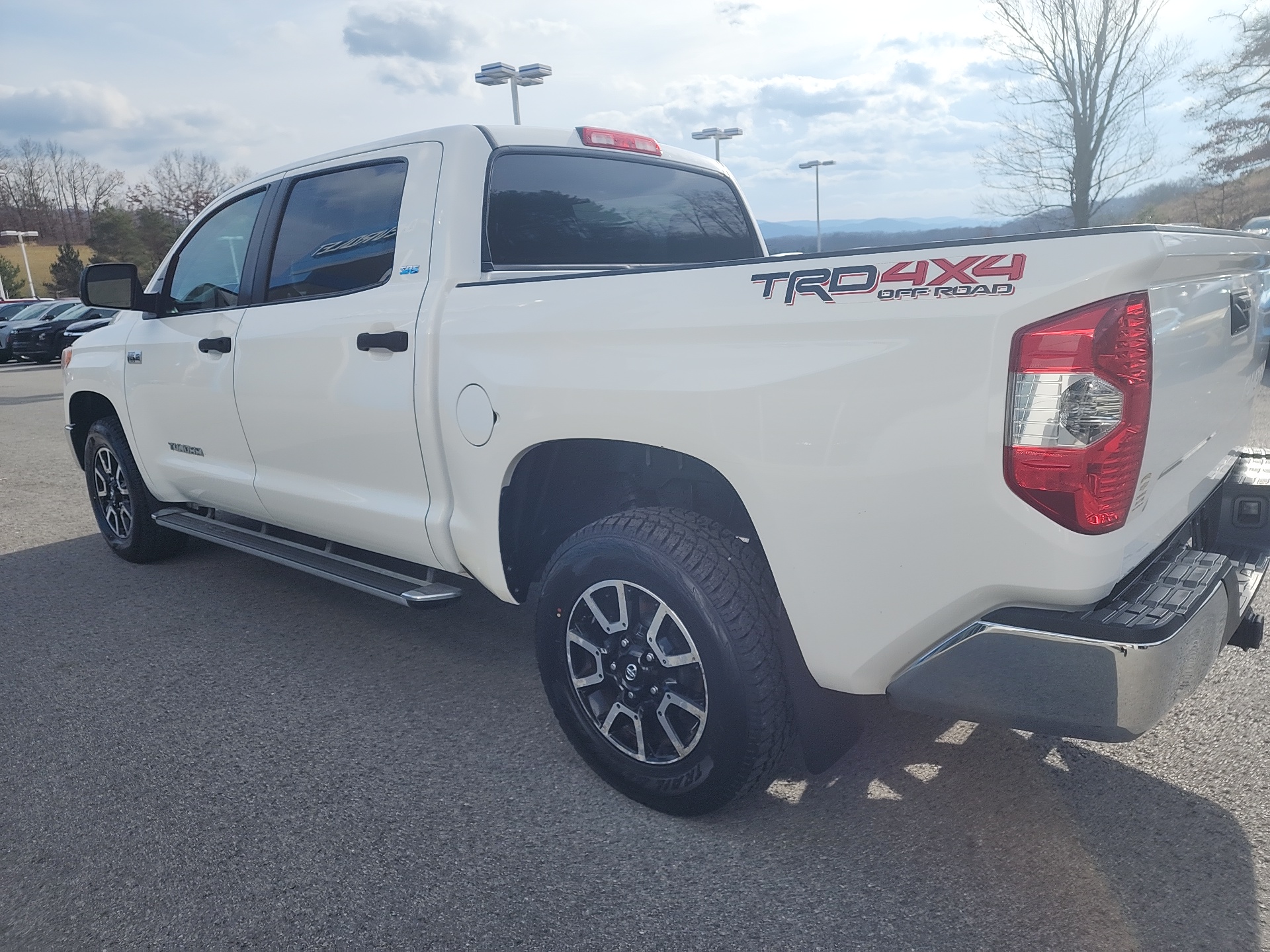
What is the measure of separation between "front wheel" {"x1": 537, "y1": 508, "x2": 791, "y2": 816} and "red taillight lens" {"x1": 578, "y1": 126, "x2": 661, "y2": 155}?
1810 millimetres

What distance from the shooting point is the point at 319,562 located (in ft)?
13.0

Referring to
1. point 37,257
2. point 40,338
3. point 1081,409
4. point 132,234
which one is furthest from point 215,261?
point 37,257

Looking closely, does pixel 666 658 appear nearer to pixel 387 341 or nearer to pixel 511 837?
pixel 511 837

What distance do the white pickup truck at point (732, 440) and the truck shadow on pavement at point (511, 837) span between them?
28cm

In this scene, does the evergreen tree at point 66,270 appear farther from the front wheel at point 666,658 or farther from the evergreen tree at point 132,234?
the front wheel at point 666,658

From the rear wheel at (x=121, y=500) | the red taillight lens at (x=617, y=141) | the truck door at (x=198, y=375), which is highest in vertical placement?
the red taillight lens at (x=617, y=141)

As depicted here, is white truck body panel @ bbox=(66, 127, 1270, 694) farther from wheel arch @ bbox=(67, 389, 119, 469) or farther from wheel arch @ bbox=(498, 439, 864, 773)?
wheel arch @ bbox=(67, 389, 119, 469)

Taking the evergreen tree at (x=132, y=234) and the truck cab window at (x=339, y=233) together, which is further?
the evergreen tree at (x=132, y=234)

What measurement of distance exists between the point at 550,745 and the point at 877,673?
131 centimetres

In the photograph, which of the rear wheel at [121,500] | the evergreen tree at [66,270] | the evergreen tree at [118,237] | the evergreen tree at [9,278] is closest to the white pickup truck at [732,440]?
the rear wheel at [121,500]

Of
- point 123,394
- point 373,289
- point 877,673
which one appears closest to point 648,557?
point 877,673

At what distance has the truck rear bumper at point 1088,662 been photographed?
197 cm

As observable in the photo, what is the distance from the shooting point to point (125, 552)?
5.52 metres

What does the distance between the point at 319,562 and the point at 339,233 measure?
4.24 feet
